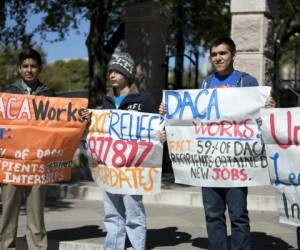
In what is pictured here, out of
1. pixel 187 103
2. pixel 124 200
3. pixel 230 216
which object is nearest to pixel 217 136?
pixel 187 103

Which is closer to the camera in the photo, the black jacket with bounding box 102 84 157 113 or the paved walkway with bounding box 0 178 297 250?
the black jacket with bounding box 102 84 157 113

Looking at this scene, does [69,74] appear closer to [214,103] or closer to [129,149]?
[129,149]

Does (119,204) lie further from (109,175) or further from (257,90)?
(257,90)

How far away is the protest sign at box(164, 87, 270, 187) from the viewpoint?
484 cm

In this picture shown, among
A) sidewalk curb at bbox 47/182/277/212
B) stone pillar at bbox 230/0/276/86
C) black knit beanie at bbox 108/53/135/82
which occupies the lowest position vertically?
sidewalk curb at bbox 47/182/277/212

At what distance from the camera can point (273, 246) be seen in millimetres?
5832

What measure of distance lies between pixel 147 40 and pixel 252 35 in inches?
123

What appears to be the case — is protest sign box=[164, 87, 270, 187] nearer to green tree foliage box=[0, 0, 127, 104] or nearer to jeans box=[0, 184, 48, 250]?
jeans box=[0, 184, 48, 250]

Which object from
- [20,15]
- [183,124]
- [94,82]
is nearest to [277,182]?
[183,124]

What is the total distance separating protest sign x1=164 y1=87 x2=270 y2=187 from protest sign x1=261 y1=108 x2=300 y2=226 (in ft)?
0.42

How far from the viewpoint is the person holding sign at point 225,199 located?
4.72m

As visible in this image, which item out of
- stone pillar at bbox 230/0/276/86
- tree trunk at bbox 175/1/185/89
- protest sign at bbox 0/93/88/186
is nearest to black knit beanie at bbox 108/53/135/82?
protest sign at bbox 0/93/88/186

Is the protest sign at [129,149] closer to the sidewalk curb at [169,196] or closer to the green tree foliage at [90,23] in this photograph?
the sidewalk curb at [169,196]

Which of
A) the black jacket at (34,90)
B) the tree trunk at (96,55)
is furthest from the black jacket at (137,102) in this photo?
the tree trunk at (96,55)
